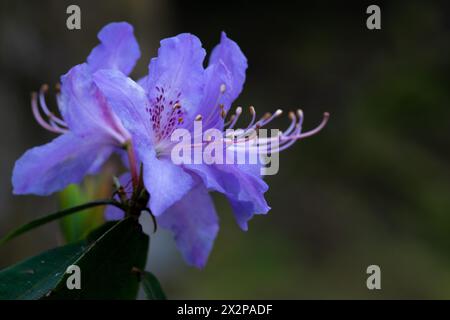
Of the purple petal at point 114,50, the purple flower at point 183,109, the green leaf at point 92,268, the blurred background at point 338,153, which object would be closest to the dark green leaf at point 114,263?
the green leaf at point 92,268

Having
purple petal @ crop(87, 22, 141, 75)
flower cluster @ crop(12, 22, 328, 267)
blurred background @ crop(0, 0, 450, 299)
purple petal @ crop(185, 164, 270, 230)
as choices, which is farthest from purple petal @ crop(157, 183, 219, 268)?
blurred background @ crop(0, 0, 450, 299)

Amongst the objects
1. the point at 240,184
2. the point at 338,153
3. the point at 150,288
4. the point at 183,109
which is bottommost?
the point at 150,288

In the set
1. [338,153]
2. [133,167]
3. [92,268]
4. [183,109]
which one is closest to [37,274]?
[92,268]

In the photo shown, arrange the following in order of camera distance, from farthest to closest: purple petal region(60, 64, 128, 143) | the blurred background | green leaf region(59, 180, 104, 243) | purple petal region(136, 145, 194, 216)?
1. the blurred background
2. green leaf region(59, 180, 104, 243)
3. purple petal region(60, 64, 128, 143)
4. purple petal region(136, 145, 194, 216)

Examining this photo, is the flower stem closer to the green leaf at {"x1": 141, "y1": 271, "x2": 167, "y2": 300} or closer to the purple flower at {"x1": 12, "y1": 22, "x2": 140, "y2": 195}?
the purple flower at {"x1": 12, "y1": 22, "x2": 140, "y2": 195}

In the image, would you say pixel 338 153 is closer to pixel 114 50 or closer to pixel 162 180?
pixel 114 50

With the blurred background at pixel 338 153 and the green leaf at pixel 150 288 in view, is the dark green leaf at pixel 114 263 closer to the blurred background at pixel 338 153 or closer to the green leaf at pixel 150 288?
the green leaf at pixel 150 288

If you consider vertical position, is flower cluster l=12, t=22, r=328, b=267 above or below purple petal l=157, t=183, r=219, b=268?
above
